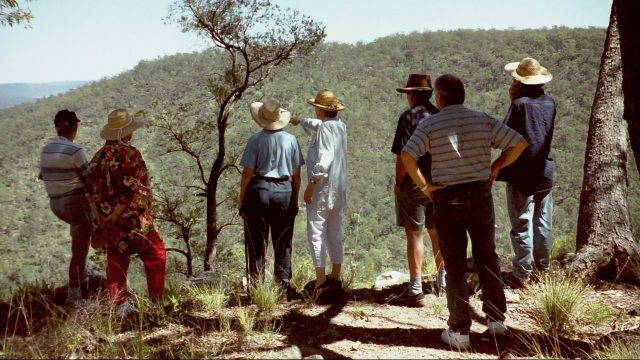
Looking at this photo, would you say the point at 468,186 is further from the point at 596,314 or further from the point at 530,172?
the point at 596,314

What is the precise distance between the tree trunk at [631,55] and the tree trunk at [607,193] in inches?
73.3

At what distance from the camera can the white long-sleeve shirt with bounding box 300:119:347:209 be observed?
3.78m

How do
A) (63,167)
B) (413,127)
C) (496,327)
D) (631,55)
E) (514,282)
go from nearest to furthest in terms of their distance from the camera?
(631,55) → (496,327) → (413,127) → (63,167) → (514,282)

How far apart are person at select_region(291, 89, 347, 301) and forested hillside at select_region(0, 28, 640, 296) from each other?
783 cm

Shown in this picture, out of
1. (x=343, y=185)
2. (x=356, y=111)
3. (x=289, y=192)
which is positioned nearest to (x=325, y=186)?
(x=343, y=185)

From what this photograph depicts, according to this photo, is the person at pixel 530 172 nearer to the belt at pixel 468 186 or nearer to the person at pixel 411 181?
the person at pixel 411 181

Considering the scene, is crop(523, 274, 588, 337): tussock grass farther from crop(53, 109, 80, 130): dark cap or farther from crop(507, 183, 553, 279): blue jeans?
crop(53, 109, 80, 130): dark cap

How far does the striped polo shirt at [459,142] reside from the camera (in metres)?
→ 2.88

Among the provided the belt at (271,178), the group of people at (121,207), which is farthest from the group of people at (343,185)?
the group of people at (121,207)

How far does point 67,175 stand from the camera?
3869 mm

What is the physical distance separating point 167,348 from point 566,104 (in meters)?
57.2

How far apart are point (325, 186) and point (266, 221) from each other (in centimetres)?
58

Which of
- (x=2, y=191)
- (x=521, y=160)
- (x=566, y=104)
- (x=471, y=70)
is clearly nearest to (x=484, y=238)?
(x=521, y=160)

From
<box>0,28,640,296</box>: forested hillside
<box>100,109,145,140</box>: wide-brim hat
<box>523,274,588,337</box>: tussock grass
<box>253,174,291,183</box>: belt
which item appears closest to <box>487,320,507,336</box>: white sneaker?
<box>523,274,588,337</box>: tussock grass
